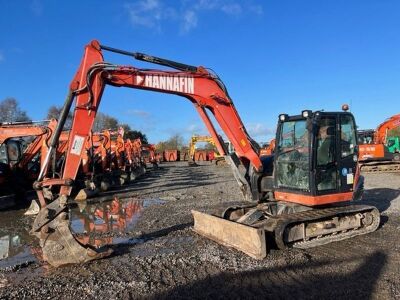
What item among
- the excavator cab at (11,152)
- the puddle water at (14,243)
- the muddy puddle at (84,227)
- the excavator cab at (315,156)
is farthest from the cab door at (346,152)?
the excavator cab at (11,152)

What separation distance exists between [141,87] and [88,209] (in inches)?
251

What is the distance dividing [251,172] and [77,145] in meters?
3.60

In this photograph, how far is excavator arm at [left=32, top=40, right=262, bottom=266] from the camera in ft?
21.1

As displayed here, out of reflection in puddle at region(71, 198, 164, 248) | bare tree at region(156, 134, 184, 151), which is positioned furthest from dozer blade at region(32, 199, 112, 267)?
bare tree at region(156, 134, 184, 151)

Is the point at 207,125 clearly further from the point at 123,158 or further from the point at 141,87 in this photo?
the point at 123,158

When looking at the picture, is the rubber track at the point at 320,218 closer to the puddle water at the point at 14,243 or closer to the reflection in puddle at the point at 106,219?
the reflection in puddle at the point at 106,219

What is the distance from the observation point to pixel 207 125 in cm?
Result: 876

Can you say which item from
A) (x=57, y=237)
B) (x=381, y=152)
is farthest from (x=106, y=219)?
(x=381, y=152)

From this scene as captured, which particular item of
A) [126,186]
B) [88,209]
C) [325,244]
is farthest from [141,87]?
[126,186]

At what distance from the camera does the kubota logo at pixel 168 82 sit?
25.3 ft

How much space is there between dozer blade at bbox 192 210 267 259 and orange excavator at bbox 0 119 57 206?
312 inches

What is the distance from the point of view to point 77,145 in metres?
6.99

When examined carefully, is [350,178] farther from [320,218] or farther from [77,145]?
[77,145]

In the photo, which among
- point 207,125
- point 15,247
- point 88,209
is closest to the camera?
point 15,247
